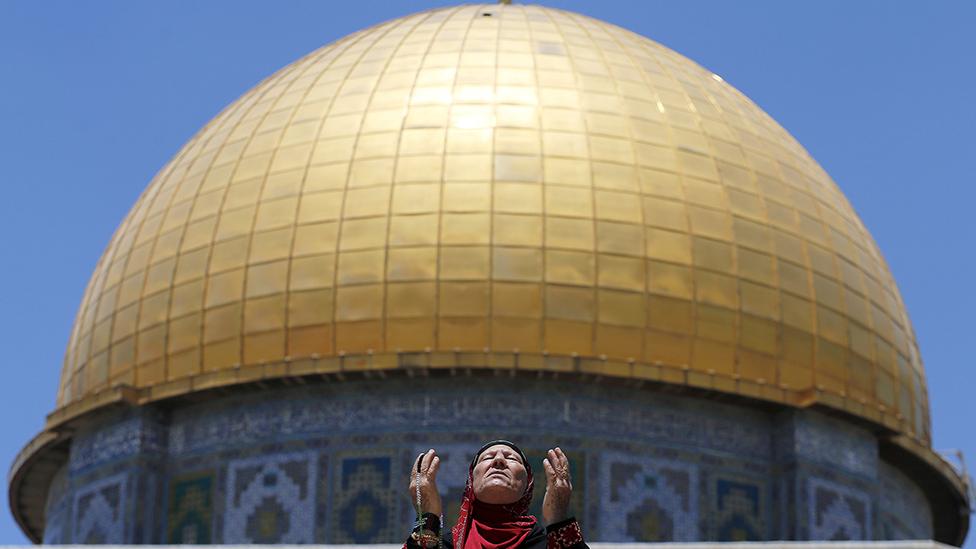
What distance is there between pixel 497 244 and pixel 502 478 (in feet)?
50.5

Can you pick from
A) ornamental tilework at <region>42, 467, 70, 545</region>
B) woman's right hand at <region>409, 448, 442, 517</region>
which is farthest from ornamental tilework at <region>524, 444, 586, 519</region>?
woman's right hand at <region>409, 448, 442, 517</region>

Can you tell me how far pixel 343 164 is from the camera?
22.3 m

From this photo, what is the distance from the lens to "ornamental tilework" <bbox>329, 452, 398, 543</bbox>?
68.7 ft

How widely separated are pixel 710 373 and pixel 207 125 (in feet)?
21.1

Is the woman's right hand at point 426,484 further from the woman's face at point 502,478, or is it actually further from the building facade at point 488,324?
the building facade at point 488,324

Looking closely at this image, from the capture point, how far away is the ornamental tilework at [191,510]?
71.1ft

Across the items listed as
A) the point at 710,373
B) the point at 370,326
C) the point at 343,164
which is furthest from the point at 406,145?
the point at 710,373

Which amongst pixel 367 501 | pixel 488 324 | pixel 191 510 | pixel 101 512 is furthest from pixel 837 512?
pixel 101 512

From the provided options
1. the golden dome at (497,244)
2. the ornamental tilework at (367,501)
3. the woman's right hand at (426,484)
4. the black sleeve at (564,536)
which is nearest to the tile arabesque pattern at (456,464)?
the ornamental tilework at (367,501)

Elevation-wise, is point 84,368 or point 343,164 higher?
point 343,164

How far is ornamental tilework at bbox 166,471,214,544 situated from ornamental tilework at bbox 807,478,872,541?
5.68m

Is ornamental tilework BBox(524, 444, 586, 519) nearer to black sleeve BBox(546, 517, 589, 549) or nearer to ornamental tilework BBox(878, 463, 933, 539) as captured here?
ornamental tilework BBox(878, 463, 933, 539)

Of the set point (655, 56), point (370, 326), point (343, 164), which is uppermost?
point (655, 56)

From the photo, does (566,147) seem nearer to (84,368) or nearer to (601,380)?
(601,380)
